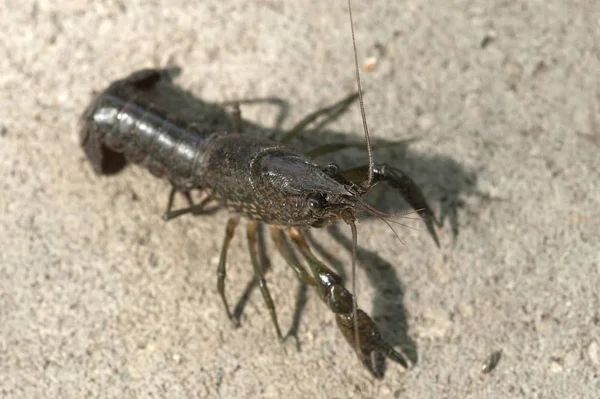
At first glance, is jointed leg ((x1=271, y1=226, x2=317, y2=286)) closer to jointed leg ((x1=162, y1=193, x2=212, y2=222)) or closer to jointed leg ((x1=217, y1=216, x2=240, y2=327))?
jointed leg ((x1=217, y1=216, x2=240, y2=327))

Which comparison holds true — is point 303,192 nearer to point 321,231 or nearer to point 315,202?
point 315,202

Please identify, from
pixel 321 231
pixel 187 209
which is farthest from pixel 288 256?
pixel 187 209

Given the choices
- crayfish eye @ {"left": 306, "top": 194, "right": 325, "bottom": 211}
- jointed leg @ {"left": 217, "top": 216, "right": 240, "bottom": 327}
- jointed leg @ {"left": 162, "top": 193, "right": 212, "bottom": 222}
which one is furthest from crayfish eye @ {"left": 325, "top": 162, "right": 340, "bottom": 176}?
jointed leg @ {"left": 162, "top": 193, "right": 212, "bottom": 222}

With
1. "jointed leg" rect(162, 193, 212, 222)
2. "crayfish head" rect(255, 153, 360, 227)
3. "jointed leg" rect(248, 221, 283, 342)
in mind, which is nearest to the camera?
"crayfish head" rect(255, 153, 360, 227)

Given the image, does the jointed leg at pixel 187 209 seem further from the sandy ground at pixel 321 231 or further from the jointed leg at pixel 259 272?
the jointed leg at pixel 259 272

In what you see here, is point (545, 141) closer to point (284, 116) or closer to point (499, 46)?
point (499, 46)
